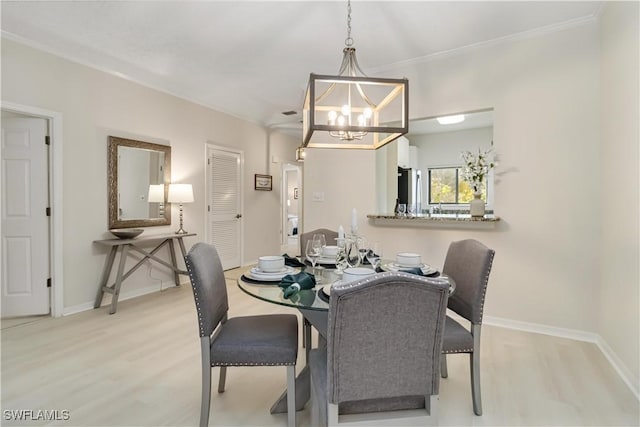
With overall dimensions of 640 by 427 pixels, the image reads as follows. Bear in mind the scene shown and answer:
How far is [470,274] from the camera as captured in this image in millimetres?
1950

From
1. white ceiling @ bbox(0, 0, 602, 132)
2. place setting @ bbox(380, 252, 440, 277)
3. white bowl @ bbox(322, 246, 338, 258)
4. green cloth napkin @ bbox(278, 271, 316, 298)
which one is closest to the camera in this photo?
green cloth napkin @ bbox(278, 271, 316, 298)

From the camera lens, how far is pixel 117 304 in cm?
369

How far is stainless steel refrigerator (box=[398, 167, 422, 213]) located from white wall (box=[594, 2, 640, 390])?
2.91 meters

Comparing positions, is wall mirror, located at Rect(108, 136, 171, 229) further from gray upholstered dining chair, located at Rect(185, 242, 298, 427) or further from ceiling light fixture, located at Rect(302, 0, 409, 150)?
gray upholstered dining chair, located at Rect(185, 242, 298, 427)

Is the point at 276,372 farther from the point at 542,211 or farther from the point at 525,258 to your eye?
the point at 542,211

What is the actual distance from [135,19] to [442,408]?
370cm

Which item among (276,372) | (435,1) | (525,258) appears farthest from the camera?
(525,258)

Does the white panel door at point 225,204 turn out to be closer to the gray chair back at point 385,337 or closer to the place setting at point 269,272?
the place setting at point 269,272

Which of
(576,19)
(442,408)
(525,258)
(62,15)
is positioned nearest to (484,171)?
(525,258)

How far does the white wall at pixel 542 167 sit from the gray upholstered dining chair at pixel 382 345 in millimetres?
2150

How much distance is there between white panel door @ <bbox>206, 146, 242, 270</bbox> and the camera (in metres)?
5.15

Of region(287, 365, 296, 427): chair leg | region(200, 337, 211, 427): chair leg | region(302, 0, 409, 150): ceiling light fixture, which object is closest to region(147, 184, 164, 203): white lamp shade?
region(302, 0, 409, 150): ceiling light fixture

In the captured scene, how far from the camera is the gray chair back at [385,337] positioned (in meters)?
1.17

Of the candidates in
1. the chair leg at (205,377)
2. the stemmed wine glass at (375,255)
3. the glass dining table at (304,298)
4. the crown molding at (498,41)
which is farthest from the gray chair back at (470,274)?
the crown molding at (498,41)
